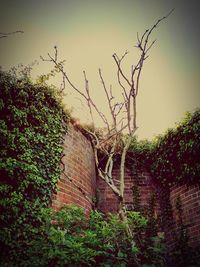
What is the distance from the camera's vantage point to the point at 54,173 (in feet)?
16.3

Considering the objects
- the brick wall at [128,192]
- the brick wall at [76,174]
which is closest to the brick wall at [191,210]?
the brick wall at [128,192]

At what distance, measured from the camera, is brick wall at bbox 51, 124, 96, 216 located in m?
5.09

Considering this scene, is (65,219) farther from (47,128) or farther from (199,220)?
(199,220)

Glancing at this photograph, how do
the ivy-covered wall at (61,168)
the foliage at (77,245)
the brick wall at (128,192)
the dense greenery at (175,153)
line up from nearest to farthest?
the foliage at (77,245)
the ivy-covered wall at (61,168)
the dense greenery at (175,153)
the brick wall at (128,192)

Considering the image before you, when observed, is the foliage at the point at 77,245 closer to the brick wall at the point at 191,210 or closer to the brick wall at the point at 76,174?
the brick wall at the point at 76,174

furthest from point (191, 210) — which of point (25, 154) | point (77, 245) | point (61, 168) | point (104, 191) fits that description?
point (25, 154)

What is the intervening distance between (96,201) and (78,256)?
3.49 m

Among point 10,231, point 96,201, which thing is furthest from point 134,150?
point 10,231

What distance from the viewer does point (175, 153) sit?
6633 mm

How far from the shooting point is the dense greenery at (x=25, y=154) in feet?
12.9

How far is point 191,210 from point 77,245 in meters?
3.55

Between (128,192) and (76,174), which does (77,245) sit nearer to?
(76,174)

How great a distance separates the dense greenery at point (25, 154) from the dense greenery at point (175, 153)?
2862mm

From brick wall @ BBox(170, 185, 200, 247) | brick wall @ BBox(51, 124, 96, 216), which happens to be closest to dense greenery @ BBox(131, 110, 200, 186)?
brick wall @ BBox(170, 185, 200, 247)
